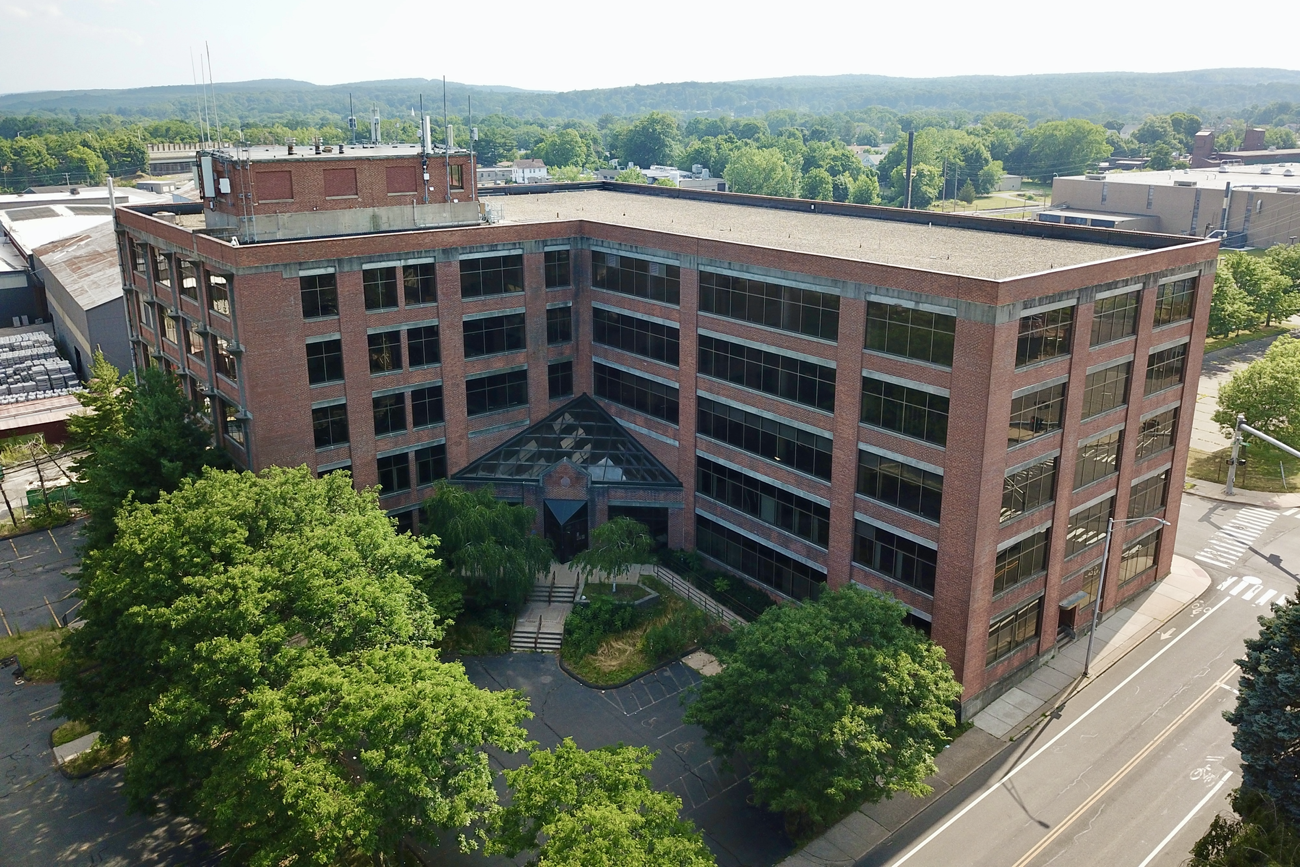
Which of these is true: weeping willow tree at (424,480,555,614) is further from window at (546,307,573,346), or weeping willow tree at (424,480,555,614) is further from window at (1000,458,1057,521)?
window at (1000,458,1057,521)

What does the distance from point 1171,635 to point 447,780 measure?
1516 inches

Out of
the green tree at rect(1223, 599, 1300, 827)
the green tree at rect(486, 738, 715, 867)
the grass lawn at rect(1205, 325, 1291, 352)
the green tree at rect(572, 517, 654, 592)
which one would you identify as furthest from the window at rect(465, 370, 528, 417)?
the grass lawn at rect(1205, 325, 1291, 352)

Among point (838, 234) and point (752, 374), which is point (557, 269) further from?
point (838, 234)

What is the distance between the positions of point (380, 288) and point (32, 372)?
56.2m

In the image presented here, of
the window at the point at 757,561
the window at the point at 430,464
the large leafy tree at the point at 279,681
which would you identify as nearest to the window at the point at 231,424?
the window at the point at 430,464

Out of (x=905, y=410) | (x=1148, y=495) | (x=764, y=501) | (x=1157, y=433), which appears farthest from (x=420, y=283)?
(x=1148, y=495)

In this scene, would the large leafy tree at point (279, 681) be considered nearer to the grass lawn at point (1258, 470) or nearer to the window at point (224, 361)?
the window at point (224, 361)

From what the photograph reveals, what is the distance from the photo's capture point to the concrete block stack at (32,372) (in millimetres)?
83000

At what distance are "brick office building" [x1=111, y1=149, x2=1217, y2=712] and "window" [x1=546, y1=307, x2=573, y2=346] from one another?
15cm

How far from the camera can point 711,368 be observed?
5162cm

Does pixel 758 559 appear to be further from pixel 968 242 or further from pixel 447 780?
pixel 447 780

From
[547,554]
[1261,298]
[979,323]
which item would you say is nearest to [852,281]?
[979,323]

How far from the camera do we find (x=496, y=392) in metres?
56.1

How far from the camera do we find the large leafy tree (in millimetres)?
28906
